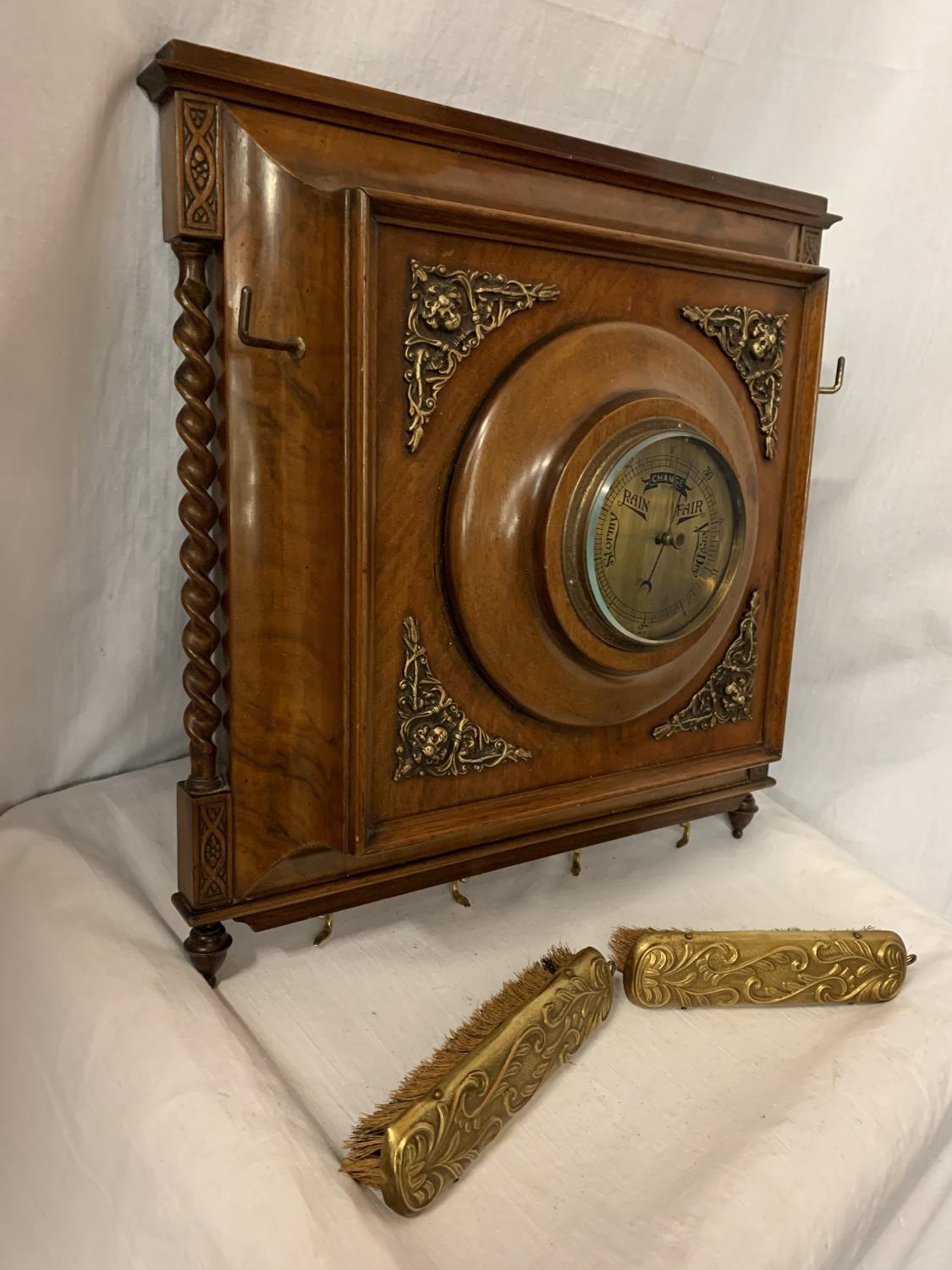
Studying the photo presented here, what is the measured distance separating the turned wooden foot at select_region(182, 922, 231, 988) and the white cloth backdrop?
1.11 ft

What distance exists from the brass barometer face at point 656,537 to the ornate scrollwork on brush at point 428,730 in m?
0.14

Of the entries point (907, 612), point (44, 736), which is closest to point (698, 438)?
point (907, 612)

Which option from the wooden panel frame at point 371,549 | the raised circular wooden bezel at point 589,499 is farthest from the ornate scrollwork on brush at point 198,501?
the raised circular wooden bezel at point 589,499

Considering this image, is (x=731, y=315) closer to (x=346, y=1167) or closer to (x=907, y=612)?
(x=907, y=612)

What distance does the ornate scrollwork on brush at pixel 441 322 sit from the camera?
2.54ft

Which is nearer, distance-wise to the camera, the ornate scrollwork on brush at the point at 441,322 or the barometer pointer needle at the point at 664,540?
the ornate scrollwork on brush at the point at 441,322

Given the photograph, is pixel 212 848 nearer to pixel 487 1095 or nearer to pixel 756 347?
pixel 487 1095

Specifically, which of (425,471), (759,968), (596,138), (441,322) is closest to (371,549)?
(425,471)

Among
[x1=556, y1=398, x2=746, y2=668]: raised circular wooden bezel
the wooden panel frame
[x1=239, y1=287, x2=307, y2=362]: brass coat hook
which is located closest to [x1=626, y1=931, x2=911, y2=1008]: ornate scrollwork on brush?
the wooden panel frame

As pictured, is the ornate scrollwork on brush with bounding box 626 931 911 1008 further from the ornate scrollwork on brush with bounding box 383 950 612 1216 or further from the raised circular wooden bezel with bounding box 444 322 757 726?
the raised circular wooden bezel with bounding box 444 322 757 726

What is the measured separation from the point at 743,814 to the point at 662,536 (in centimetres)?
46

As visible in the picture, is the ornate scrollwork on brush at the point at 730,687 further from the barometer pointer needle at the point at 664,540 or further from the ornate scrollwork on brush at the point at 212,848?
the ornate scrollwork on brush at the point at 212,848

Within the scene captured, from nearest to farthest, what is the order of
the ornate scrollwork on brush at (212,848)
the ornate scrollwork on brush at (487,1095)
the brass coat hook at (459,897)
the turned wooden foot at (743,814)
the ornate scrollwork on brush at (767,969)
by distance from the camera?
the ornate scrollwork on brush at (487,1095) → the ornate scrollwork on brush at (212,848) → the ornate scrollwork on brush at (767,969) → the brass coat hook at (459,897) → the turned wooden foot at (743,814)

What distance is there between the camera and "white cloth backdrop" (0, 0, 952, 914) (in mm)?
844
